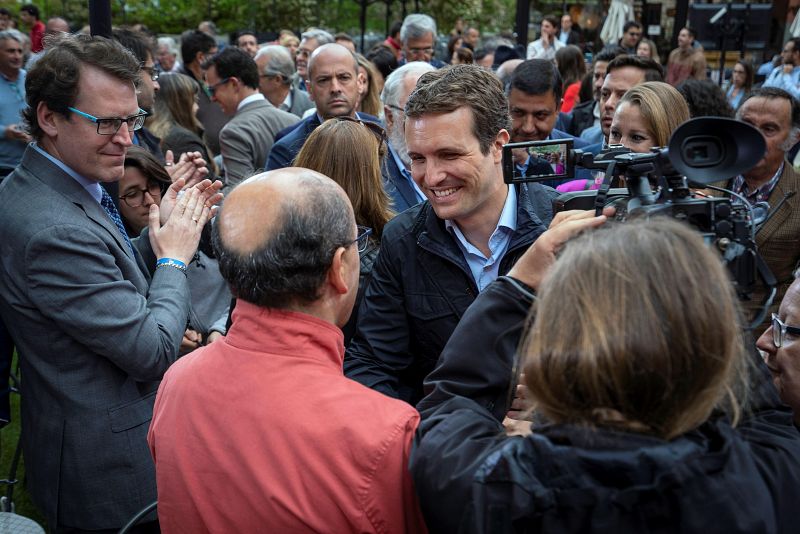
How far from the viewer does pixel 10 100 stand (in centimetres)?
629

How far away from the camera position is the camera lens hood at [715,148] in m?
1.52

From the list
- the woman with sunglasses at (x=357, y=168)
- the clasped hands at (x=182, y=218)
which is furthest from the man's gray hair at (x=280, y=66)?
the clasped hands at (x=182, y=218)

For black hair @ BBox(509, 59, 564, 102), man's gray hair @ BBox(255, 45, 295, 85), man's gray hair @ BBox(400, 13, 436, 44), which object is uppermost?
man's gray hair @ BBox(400, 13, 436, 44)

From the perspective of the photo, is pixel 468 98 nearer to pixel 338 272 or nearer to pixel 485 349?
pixel 338 272

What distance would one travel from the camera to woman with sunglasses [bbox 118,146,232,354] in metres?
3.49

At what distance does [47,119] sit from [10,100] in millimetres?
4491

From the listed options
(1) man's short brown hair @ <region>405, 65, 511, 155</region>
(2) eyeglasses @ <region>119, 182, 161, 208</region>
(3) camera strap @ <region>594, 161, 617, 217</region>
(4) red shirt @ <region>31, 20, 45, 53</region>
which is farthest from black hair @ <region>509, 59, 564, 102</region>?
(4) red shirt @ <region>31, 20, 45, 53</region>

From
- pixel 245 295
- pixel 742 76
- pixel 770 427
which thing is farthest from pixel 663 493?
pixel 742 76

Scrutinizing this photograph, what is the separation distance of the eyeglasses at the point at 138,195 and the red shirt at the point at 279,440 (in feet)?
6.78

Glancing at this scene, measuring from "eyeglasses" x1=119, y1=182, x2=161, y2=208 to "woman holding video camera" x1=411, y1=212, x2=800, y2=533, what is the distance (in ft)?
8.75

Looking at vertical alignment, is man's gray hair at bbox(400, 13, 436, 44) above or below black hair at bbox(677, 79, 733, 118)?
above

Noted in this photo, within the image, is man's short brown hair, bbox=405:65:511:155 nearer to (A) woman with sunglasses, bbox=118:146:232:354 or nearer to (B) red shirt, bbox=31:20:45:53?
(A) woman with sunglasses, bbox=118:146:232:354

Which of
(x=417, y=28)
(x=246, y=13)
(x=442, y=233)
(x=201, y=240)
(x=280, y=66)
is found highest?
(x=246, y=13)

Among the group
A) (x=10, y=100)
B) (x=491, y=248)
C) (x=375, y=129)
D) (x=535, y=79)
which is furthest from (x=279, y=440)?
(x=10, y=100)
